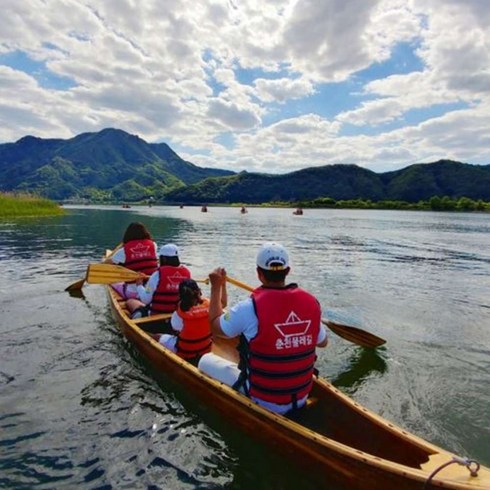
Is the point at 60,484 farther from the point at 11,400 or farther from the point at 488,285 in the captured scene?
the point at 488,285

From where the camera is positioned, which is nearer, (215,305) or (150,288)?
(215,305)

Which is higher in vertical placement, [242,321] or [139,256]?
[242,321]

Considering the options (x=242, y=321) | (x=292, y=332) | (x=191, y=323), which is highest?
(x=242, y=321)

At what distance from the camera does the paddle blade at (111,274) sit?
11281 mm

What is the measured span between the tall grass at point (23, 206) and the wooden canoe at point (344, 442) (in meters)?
48.0

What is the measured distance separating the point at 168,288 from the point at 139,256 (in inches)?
114

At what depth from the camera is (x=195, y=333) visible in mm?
7539

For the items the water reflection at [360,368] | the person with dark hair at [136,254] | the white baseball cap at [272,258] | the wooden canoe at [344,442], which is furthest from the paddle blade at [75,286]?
the white baseball cap at [272,258]

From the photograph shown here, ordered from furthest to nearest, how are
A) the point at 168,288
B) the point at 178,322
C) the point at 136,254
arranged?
the point at 136,254, the point at 168,288, the point at 178,322

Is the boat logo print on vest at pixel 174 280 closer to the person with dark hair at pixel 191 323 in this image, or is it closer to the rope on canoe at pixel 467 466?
the person with dark hair at pixel 191 323

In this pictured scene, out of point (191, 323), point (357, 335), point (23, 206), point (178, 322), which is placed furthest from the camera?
point (23, 206)

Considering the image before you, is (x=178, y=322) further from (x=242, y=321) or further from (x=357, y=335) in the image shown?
(x=357, y=335)

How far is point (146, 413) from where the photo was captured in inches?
271

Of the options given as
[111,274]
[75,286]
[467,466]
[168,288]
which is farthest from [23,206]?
[467,466]
